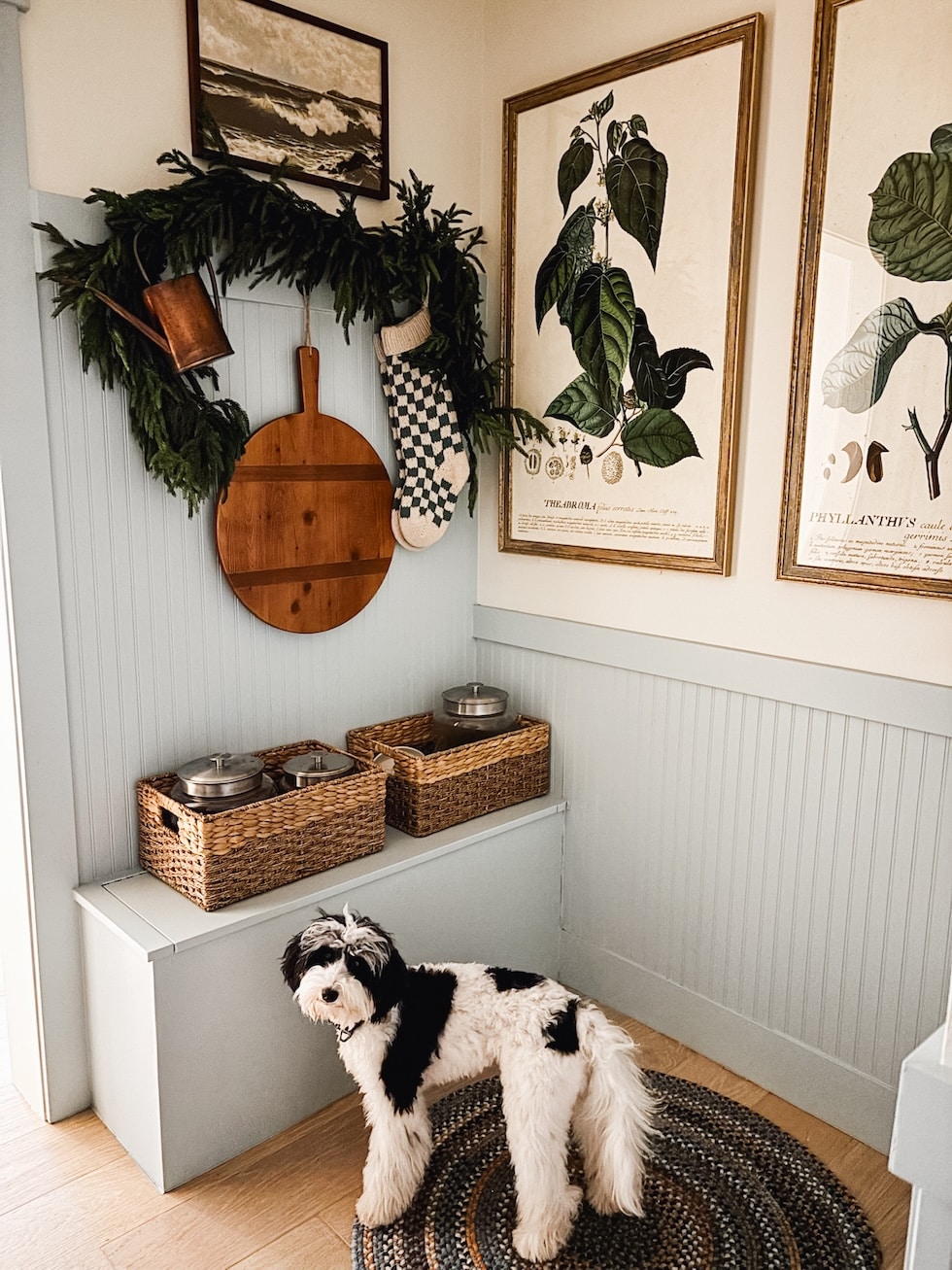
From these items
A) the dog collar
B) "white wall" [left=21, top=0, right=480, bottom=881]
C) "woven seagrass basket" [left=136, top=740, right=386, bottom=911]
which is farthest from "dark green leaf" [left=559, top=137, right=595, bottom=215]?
the dog collar

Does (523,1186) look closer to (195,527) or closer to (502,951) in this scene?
(502,951)

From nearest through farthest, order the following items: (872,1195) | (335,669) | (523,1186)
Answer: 1. (523,1186)
2. (872,1195)
3. (335,669)

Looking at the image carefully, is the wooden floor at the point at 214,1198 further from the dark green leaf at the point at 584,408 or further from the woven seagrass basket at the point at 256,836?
the dark green leaf at the point at 584,408

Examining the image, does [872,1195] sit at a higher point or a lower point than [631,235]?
lower

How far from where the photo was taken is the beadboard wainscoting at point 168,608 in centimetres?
189

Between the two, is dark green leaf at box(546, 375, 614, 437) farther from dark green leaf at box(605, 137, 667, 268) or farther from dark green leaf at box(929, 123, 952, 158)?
dark green leaf at box(929, 123, 952, 158)

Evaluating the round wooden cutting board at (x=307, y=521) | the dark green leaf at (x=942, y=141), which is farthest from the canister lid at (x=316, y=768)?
the dark green leaf at (x=942, y=141)

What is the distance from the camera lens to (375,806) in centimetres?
214

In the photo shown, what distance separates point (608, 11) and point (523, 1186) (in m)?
2.41

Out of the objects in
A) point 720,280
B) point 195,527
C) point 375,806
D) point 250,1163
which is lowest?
point 250,1163

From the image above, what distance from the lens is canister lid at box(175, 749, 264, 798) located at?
192 cm

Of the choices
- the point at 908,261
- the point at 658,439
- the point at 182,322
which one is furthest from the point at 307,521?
the point at 908,261

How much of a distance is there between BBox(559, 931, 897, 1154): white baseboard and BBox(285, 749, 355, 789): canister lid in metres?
0.86

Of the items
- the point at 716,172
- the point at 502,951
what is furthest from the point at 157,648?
the point at 716,172
